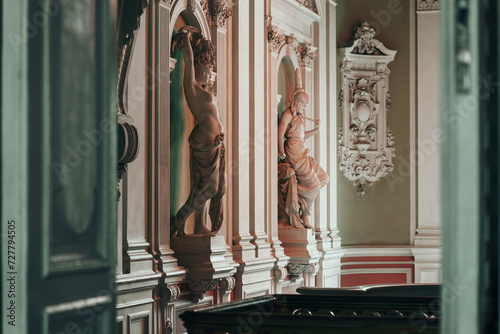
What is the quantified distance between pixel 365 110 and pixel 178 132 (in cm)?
536

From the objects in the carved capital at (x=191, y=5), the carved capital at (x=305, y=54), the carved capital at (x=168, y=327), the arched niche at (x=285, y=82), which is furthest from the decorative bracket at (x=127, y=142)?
the carved capital at (x=305, y=54)

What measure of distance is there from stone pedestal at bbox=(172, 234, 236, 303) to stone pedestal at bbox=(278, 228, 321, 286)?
271 centimetres

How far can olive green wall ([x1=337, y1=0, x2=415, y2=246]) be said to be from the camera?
11594mm

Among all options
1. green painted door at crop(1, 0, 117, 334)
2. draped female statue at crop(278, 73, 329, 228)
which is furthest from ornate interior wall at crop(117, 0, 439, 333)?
green painted door at crop(1, 0, 117, 334)

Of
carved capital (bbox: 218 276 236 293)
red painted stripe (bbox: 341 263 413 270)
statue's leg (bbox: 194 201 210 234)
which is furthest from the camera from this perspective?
red painted stripe (bbox: 341 263 413 270)

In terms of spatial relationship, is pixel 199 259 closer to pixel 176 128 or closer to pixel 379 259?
pixel 176 128

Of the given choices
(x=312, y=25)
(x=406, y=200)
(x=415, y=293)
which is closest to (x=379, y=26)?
(x=312, y=25)

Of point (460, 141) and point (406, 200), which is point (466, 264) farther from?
point (406, 200)

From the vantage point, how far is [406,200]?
38.4 ft

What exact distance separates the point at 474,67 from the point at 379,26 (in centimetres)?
1029

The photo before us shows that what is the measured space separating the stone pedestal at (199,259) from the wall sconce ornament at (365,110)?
532cm

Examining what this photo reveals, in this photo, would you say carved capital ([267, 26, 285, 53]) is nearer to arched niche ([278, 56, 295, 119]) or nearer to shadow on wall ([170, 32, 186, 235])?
arched niche ([278, 56, 295, 119])

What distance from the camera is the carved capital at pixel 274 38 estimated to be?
8773 millimetres

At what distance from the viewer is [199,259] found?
638 centimetres
